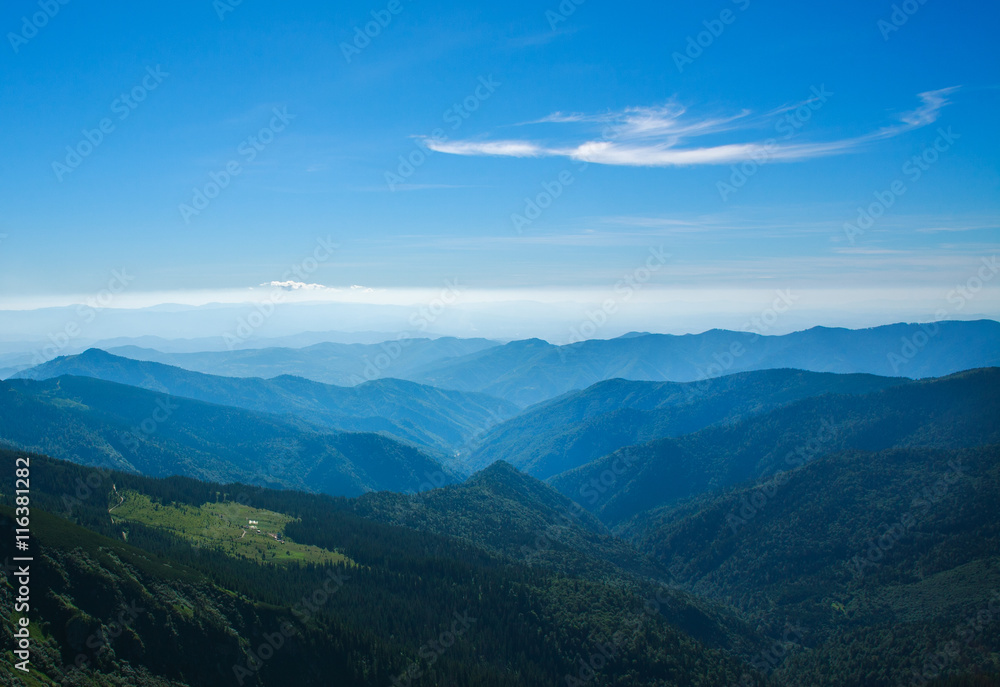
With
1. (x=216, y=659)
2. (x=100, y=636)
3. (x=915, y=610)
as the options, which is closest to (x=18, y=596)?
(x=100, y=636)

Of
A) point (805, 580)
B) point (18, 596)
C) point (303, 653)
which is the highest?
point (18, 596)

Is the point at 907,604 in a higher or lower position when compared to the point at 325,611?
lower

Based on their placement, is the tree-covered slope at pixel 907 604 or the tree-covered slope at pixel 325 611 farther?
the tree-covered slope at pixel 907 604

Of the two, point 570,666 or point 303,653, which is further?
point 570,666

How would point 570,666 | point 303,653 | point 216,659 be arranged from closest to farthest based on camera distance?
point 216,659
point 303,653
point 570,666

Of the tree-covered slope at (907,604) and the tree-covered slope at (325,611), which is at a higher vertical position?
the tree-covered slope at (325,611)

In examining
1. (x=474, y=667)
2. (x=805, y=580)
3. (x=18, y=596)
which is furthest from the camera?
(x=805, y=580)

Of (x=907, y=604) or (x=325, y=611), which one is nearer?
(x=325, y=611)

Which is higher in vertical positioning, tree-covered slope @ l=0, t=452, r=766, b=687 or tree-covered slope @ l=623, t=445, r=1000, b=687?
tree-covered slope @ l=0, t=452, r=766, b=687

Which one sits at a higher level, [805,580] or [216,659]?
[216,659]

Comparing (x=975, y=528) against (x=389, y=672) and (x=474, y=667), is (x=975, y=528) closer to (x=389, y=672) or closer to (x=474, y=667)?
(x=474, y=667)

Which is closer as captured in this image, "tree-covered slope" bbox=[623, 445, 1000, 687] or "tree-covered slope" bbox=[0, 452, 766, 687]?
"tree-covered slope" bbox=[0, 452, 766, 687]
